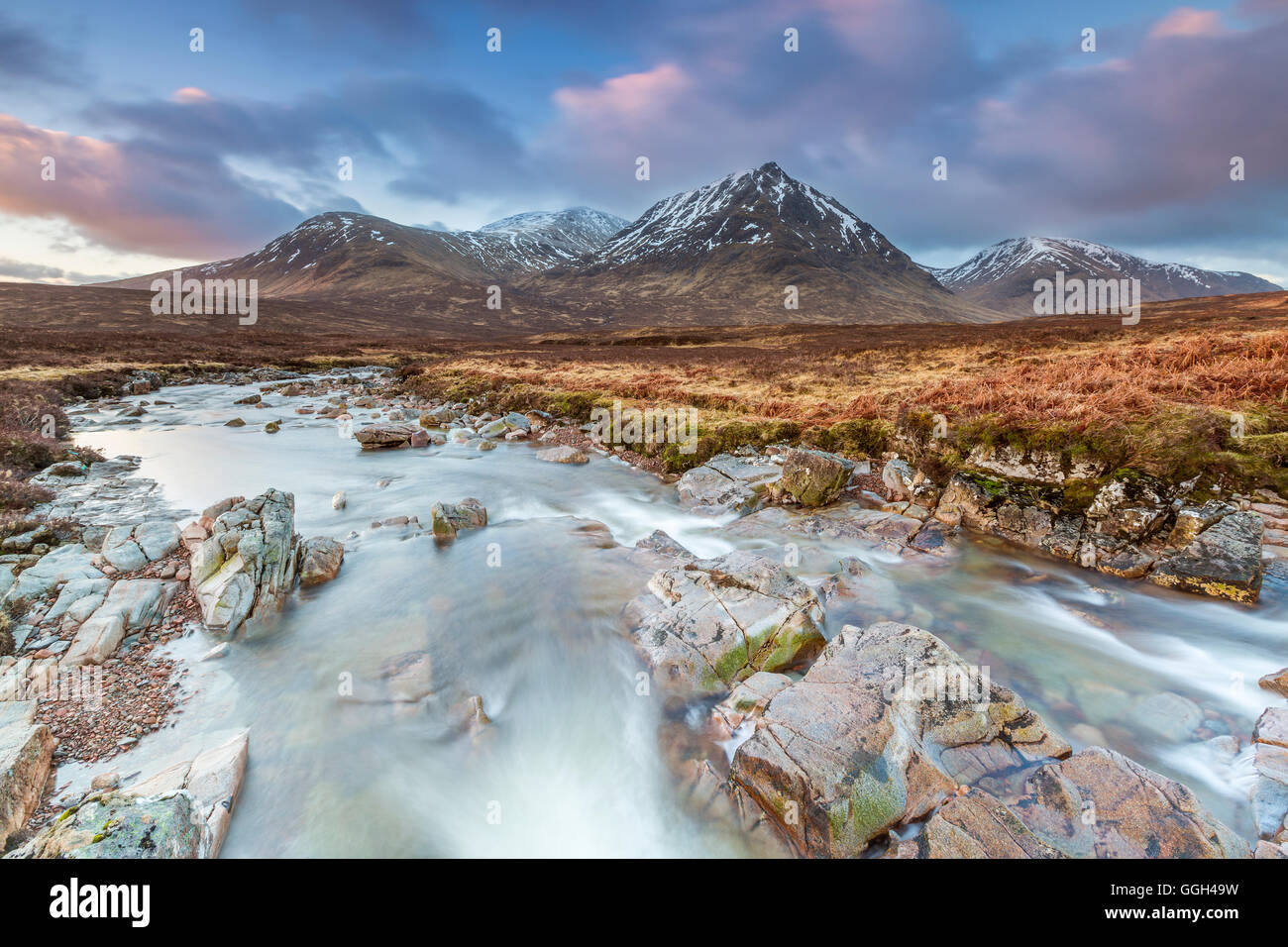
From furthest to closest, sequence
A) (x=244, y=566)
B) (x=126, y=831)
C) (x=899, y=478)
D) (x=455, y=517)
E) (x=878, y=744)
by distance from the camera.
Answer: (x=899, y=478), (x=455, y=517), (x=244, y=566), (x=878, y=744), (x=126, y=831)

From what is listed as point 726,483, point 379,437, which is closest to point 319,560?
point 726,483

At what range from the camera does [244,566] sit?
775 centimetres

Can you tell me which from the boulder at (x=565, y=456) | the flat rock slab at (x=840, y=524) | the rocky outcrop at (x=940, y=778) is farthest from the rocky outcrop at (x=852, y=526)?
the boulder at (x=565, y=456)

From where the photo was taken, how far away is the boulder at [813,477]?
39.2 ft

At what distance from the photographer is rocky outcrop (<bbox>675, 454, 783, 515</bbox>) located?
41.4 feet

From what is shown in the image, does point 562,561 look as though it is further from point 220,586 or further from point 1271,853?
point 1271,853

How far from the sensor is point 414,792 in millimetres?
5434

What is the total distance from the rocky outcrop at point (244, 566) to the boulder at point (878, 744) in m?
7.77

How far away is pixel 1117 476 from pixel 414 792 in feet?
41.1

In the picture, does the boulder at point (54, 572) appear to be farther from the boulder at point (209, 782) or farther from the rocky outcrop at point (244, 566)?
the boulder at point (209, 782)

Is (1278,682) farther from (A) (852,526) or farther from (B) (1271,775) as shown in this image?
(A) (852,526)

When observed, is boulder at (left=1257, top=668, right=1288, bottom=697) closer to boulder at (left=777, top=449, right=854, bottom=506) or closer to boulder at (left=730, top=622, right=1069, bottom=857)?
boulder at (left=730, top=622, right=1069, bottom=857)

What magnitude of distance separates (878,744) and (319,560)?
9.83 metres
